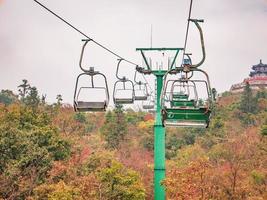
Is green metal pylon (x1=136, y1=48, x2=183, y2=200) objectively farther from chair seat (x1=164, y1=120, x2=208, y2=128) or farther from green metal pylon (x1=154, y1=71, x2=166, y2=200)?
chair seat (x1=164, y1=120, x2=208, y2=128)

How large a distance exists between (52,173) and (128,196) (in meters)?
3.79

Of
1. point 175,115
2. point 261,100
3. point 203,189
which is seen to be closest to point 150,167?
point 203,189

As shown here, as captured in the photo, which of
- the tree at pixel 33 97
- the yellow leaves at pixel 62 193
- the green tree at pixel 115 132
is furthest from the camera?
the tree at pixel 33 97

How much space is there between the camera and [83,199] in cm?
1719

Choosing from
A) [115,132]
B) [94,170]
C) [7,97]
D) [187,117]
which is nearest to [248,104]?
[115,132]

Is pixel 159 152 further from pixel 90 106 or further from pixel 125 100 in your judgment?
pixel 90 106

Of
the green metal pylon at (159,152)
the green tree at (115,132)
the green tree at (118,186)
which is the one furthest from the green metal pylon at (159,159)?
the green tree at (115,132)

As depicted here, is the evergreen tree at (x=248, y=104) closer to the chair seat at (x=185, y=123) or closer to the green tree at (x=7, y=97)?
the green tree at (x=7, y=97)

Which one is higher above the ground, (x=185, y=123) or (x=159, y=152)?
(x=185, y=123)

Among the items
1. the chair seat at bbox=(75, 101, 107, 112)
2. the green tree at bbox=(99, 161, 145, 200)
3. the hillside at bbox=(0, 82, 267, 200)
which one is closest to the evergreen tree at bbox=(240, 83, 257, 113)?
the hillside at bbox=(0, 82, 267, 200)

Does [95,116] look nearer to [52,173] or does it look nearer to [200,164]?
[52,173]

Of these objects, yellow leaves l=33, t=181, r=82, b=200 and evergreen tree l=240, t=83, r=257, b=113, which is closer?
yellow leaves l=33, t=181, r=82, b=200

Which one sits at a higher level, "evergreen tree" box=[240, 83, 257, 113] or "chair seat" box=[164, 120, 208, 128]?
"evergreen tree" box=[240, 83, 257, 113]

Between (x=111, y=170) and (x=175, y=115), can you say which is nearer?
(x=175, y=115)
